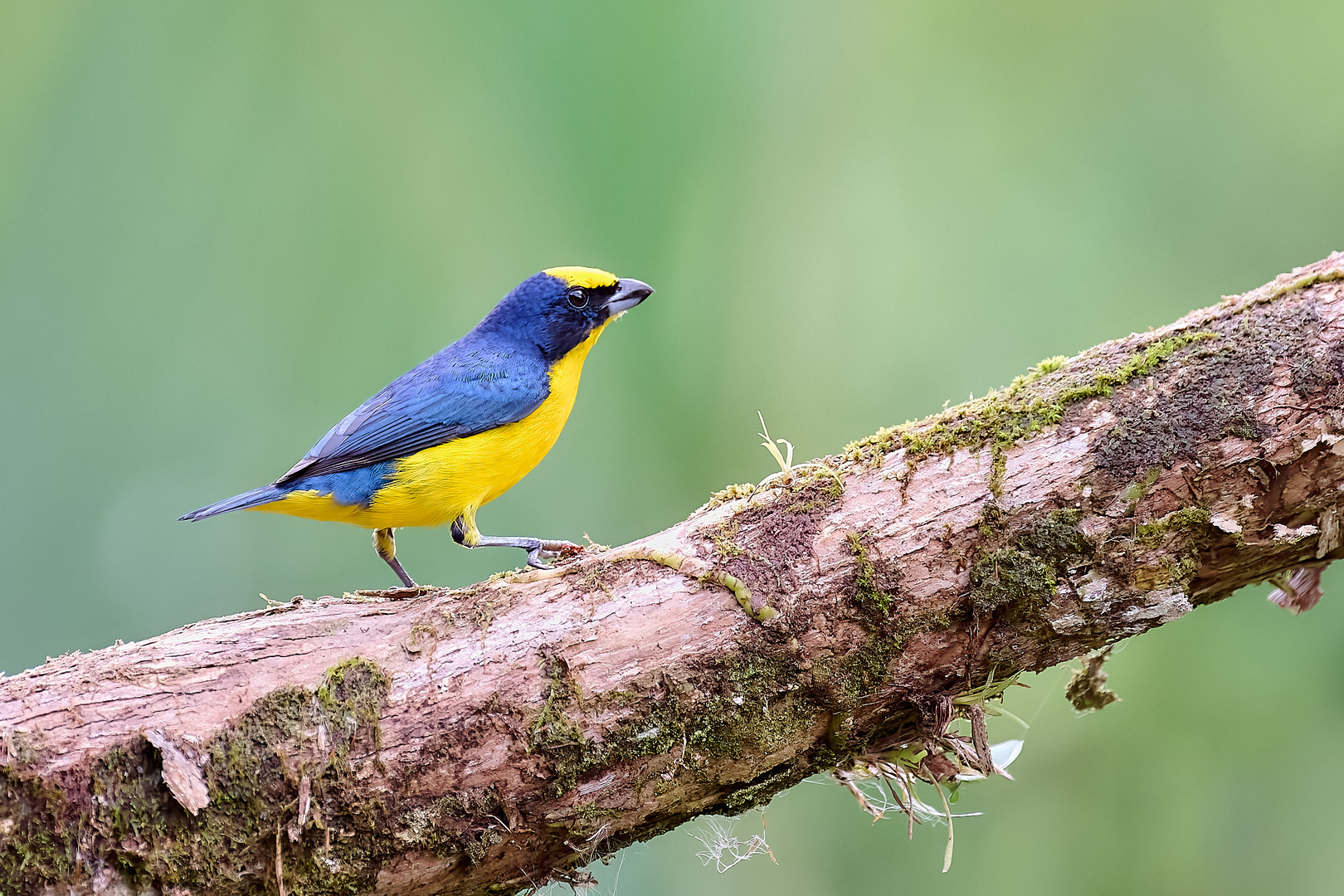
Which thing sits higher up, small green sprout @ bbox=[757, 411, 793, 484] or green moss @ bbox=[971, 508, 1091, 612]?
small green sprout @ bbox=[757, 411, 793, 484]

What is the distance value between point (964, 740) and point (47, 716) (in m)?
2.45

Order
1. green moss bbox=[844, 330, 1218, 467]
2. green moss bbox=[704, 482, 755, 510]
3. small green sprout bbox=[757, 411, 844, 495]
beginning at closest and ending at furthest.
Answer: green moss bbox=[844, 330, 1218, 467], small green sprout bbox=[757, 411, 844, 495], green moss bbox=[704, 482, 755, 510]

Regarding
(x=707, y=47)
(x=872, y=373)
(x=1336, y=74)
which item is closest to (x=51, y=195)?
(x=707, y=47)

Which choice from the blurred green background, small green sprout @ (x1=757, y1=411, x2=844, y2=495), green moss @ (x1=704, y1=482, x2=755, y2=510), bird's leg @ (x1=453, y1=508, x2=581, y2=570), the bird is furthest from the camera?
the blurred green background

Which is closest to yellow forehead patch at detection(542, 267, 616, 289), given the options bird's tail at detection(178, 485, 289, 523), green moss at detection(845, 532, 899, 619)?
bird's tail at detection(178, 485, 289, 523)

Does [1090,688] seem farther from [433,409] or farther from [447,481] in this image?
[433,409]

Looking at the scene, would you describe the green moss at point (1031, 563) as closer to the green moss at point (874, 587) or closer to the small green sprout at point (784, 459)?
the green moss at point (874, 587)

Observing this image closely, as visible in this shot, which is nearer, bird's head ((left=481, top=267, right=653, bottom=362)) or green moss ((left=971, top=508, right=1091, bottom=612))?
green moss ((left=971, top=508, right=1091, bottom=612))

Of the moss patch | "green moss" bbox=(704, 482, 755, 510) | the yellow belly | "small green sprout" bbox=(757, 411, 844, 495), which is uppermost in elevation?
the yellow belly

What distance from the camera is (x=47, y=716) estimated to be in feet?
8.12

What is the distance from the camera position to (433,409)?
380cm

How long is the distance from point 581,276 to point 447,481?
116 cm

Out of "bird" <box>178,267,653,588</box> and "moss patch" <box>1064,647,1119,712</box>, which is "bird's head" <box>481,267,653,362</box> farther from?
"moss patch" <box>1064,647,1119,712</box>

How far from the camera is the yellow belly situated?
364cm
